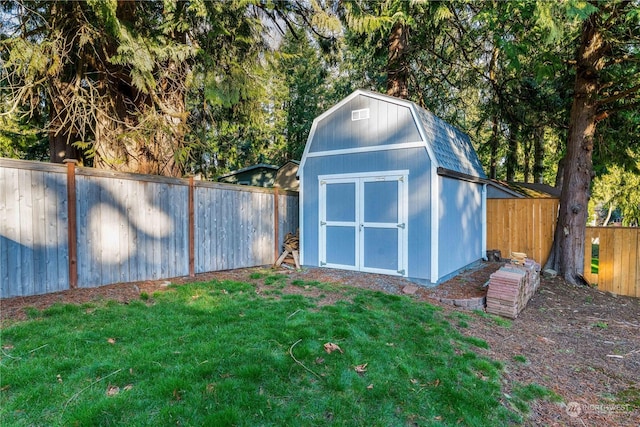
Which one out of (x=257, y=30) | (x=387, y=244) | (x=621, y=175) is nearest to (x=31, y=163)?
(x=257, y=30)

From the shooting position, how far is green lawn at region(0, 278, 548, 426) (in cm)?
216

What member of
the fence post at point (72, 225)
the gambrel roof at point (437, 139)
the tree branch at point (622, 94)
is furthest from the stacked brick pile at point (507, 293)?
the fence post at point (72, 225)

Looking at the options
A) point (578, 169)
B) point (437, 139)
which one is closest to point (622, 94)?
point (578, 169)

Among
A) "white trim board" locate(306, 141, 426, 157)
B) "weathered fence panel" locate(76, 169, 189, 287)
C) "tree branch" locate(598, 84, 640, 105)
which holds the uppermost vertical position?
"tree branch" locate(598, 84, 640, 105)

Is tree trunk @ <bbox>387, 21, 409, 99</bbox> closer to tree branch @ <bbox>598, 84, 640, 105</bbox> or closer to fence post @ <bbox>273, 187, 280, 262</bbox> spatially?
tree branch @ <bbox>598, 84, 640, 105</bbox>

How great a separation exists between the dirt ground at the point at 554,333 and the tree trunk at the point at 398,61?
579 cm

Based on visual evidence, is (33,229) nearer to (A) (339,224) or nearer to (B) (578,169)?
(A) (339,224)

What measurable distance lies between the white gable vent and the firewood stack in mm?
3088

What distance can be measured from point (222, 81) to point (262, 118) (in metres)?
1.74

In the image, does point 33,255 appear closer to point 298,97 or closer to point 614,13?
point 614,13

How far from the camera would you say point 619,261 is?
666 centimetres

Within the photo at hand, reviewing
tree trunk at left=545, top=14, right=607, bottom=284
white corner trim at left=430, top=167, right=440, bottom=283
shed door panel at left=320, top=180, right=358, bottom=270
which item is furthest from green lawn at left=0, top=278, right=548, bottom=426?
tree trunk at left=545, top=14, right=607, bottom=284

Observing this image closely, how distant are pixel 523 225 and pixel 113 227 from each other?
8.97 meters

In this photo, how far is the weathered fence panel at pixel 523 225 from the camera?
7.85m
